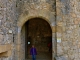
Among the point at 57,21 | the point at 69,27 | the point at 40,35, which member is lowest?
the point at 40,35

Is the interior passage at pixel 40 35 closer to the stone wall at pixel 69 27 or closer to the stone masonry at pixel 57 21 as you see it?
the stone masonry at pixel 57 21

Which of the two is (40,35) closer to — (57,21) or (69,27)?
(57,21)

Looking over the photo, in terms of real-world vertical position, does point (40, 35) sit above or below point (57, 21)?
below

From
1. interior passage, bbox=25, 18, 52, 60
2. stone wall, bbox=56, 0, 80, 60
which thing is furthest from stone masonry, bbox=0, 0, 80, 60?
interior passage, bbox=25, 18, 52, 60

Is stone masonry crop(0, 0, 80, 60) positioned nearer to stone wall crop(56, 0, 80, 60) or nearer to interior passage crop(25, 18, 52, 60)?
stone wall crop(56, 0, 80, 60)

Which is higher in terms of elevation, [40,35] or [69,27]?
[69,27]

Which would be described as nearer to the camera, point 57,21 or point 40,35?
point 57,21

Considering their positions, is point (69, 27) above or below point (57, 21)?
below

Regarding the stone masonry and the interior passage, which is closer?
the stone masonry

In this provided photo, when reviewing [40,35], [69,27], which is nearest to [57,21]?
[69,27]

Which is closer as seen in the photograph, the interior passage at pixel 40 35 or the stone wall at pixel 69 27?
the stone wall at pixel 69 27

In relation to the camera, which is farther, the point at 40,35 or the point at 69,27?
the point at 40,35

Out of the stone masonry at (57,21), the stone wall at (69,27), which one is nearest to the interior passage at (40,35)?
the stone masonry at (57,21)

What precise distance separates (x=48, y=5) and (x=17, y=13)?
1.56 m
